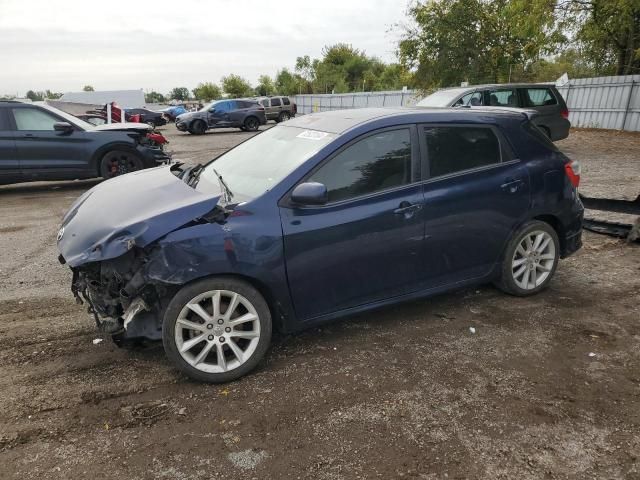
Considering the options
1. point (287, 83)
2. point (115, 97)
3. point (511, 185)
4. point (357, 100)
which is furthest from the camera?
point (287, 83)

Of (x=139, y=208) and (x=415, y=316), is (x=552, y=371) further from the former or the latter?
(x=139, y=208)

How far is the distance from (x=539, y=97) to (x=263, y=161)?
10220 millimetres

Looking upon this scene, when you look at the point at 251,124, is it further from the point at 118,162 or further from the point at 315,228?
the point at 315,228

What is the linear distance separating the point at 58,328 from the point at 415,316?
116 inches

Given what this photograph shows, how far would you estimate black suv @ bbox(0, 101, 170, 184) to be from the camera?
9.21 meters

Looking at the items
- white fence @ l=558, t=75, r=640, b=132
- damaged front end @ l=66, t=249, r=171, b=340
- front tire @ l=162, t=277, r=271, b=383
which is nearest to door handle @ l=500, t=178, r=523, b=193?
front tire @ l=162, t=277, r=271, b=383

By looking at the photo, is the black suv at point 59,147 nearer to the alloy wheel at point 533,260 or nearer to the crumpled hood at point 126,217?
the crumpled hood at point 126,217

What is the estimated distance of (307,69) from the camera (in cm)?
7744

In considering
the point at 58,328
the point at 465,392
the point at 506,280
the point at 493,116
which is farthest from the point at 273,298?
the point at 493,116

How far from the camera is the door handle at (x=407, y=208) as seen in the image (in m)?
3.55

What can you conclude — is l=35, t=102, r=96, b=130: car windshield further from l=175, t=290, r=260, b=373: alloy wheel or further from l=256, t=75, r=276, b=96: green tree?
l=256, t=75, r=276, b=96: green tree

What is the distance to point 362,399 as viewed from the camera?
2.98 meters

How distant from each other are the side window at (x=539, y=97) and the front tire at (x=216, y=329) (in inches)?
423

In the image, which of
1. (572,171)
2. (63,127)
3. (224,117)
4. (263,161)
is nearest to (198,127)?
(224,117)
